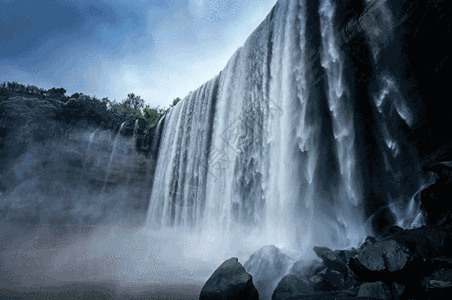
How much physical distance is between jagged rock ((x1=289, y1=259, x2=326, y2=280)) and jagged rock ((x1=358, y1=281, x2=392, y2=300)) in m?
1.45

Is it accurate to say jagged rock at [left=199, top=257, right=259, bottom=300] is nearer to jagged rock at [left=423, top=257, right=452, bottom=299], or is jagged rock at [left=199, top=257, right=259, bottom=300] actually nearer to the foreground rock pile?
the foreground rock pile

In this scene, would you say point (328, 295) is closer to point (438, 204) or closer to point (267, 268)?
point (267, 268)

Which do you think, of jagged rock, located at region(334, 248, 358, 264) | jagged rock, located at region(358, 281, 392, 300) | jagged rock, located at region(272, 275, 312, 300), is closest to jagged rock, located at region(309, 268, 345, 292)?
jagged rock, located at region(272, 275, 312, 300)

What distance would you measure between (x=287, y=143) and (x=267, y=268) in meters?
5.70

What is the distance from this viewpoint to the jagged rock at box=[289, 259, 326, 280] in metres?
4.14

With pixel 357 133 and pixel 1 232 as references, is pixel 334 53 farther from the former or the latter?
pixel 1 232

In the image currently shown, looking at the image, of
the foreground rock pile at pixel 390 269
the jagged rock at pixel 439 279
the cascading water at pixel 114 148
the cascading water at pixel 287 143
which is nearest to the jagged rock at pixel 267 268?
the foreground rock pile at pixel 390 269

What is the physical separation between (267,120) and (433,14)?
6363mm

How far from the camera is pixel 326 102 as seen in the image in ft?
29.1

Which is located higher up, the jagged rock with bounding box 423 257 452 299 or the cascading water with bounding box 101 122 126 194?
the cascading water with bounding box 101 122 126 194

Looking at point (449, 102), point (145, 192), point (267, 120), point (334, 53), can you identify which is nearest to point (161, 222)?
point (145, 192)

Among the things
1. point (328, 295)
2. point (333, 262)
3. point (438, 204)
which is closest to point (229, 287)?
point (328, 295)

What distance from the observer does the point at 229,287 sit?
356cm

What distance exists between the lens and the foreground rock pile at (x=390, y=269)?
2.58 metres
